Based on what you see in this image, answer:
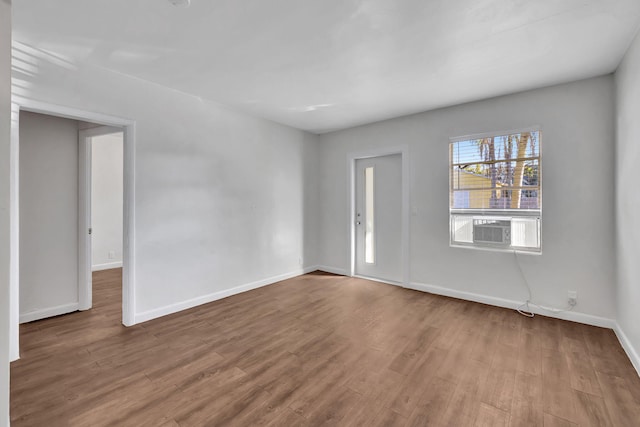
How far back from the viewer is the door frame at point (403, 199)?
14.2 feet

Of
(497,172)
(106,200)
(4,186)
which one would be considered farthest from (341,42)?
(106,200)

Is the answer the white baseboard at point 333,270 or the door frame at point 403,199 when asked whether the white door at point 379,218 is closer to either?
the door frame at point 403,199

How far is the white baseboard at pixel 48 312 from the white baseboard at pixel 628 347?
5543mm

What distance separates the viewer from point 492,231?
141 inches

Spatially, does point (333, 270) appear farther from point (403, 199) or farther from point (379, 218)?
point (403, 199)

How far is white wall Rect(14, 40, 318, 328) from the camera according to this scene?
2.87 metres

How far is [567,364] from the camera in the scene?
7.60 ft

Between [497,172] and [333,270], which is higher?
[497,172]

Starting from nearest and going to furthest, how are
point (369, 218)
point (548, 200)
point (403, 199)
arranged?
point (548, 200) → point (403, 199) → point (369, 218)

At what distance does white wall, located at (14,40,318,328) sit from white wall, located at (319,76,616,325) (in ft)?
7.05

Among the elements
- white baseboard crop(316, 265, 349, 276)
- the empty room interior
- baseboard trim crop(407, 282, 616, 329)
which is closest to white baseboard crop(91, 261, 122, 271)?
the empty room interior

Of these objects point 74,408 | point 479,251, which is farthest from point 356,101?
point 74,408

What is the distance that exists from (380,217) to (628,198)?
2.88 meters

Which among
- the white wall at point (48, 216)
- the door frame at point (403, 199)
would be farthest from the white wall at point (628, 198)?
the white wall at point (48, 216)
